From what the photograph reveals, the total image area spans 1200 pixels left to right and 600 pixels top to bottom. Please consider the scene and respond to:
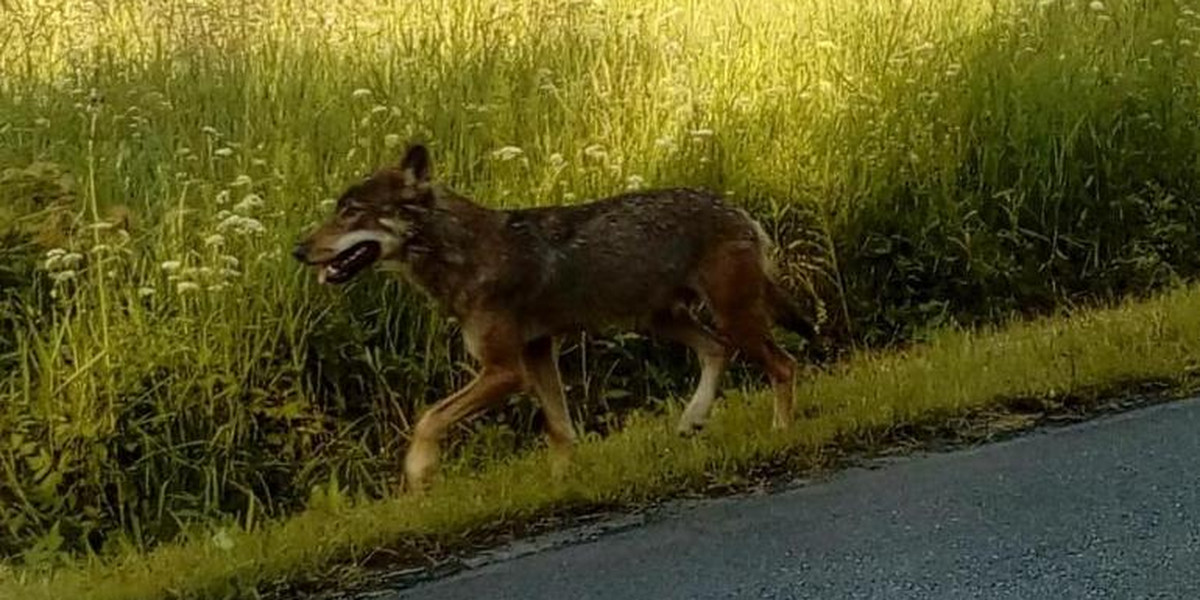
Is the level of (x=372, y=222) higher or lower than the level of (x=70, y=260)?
higher

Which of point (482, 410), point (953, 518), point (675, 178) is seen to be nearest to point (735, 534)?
point (953, 518)

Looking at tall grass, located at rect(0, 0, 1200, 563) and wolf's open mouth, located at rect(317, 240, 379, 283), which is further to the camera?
tall grass, located at rect(0, 0, 1200, 563)

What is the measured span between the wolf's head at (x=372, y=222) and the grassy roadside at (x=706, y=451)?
2.93 feet

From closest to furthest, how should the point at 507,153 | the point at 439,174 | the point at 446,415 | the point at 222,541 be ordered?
the point at 222,541 → the point at 446,415 → the point at 507,153 → the point at 439,174

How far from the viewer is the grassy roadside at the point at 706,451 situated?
17.9ft

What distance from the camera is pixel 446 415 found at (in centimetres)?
640

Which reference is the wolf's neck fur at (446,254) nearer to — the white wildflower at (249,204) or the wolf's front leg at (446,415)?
the wolf's front leg at (446,415)

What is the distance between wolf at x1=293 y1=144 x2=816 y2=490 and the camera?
6488mm

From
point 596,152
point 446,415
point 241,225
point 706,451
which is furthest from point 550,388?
point 596,152

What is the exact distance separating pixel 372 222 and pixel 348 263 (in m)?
0.20

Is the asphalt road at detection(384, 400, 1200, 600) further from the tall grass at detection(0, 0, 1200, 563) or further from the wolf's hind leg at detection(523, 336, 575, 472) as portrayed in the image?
the tall grass at detection(0, 0, 1200, 563)

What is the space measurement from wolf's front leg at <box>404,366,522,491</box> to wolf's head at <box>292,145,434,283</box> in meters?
0.61

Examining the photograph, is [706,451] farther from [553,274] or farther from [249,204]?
[249,204]

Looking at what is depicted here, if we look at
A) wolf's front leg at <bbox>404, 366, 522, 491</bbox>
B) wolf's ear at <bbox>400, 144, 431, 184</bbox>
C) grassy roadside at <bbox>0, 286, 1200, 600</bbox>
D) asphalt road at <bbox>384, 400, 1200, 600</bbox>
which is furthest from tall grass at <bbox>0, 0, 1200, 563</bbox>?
asphalt road at <bbox>384, 400, 1200, 600</bbox>
